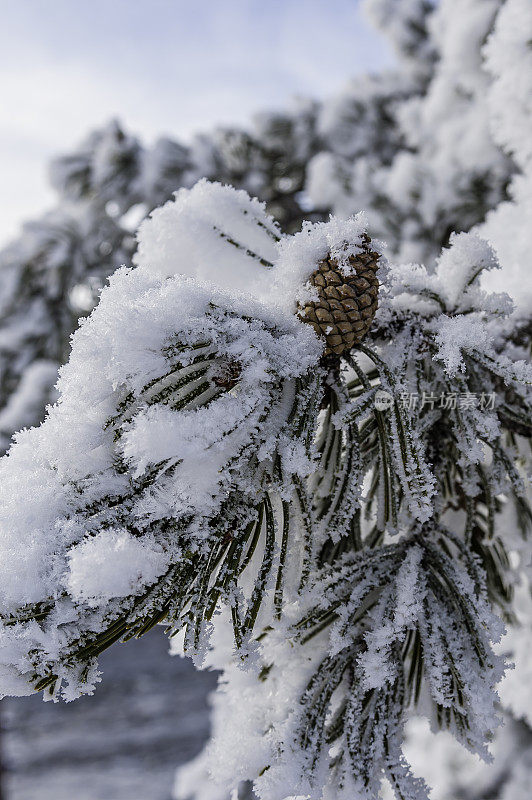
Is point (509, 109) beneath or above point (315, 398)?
above

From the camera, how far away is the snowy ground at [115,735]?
499cm

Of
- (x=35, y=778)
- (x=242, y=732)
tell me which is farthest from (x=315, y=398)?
(x=35, y=778)

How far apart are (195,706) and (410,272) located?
21.5ft

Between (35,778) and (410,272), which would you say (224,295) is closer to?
(410,272)

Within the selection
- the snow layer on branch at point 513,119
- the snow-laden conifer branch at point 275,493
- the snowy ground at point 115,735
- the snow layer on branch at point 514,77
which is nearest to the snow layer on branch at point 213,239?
the snow-laden conifer branch at point 275,493

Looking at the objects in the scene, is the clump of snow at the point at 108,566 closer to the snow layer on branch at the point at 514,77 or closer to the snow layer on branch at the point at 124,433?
the snow layer on branch at the point at 124,433

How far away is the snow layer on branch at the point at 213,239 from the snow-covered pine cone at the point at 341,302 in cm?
8

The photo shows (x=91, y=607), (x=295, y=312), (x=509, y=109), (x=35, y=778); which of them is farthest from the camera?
(x=35, y=778)

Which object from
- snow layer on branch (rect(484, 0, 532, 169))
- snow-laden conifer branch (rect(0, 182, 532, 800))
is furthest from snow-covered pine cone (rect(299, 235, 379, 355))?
snow layer on branch (rect(484, 0, 532, 169))

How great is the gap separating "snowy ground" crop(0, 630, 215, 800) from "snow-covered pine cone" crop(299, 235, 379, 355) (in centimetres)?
527

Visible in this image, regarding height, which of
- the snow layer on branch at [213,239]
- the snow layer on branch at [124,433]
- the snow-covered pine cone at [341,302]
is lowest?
the snow layer on branch at [124,433]

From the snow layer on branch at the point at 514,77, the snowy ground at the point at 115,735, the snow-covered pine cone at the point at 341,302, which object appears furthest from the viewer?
the snowy ground at the point at 115,735

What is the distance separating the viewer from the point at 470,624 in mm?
601

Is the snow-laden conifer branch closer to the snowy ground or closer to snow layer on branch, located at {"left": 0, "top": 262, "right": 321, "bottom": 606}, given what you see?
snow layer on branch, located at {"left": 0, "top": 262, "right": 321, "bottom": 606}
